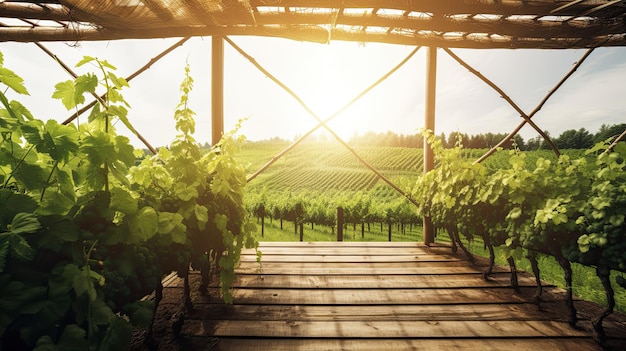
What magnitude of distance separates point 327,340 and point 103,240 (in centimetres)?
135

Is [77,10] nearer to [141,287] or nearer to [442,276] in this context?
[141,287]

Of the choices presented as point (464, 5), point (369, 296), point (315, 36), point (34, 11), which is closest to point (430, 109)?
point (464, 5)

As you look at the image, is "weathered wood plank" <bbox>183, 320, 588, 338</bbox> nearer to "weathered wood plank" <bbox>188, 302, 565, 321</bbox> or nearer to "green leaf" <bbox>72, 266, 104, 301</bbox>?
"weathered wood plank" <bbox>188, 302, 565, 321</bbox>

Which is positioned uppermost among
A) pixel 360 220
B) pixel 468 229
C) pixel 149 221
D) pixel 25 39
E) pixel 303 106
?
pixel 25 39

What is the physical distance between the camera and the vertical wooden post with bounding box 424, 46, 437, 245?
3.86 metres

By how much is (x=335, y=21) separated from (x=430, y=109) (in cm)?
207

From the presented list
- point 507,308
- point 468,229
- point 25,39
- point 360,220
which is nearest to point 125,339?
point 507,308

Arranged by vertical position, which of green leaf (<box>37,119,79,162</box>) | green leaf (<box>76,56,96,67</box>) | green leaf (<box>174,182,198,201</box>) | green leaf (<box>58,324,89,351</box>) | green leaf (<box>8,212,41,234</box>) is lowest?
green leaf (<box>58,324,89,351</box>)

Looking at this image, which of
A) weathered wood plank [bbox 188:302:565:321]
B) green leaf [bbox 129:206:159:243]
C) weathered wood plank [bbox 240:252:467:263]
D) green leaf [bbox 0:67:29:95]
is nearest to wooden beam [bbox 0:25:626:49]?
green leaf [bbox 0:67:29:95]

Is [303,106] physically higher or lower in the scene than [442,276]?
higher

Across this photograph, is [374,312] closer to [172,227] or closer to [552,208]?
[552,208]

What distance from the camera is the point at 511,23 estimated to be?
9.04ft

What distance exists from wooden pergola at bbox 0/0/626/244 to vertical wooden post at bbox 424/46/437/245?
0.45 m

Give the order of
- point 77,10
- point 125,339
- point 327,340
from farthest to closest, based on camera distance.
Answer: point 77,10 < point 327,340 < point 125,339
